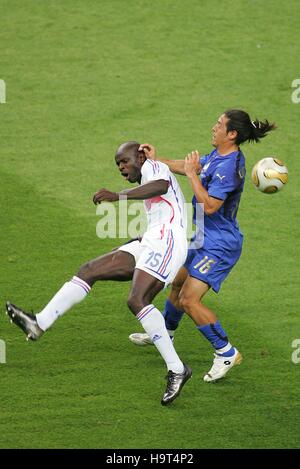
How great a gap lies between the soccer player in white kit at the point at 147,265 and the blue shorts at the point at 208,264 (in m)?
0.23

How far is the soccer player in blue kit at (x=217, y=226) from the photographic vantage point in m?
8.40

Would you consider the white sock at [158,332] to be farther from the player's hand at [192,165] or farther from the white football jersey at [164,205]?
the player's hand at [192,165]

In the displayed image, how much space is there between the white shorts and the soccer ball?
0.98 m

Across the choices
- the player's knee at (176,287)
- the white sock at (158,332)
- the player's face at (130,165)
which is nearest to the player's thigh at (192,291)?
the player's knee at (176,287)

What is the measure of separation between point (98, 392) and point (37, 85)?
7.43 metres

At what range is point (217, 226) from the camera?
28.2 feet

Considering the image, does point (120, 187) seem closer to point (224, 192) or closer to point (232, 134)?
point (232, 134)

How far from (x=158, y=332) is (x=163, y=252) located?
642mm

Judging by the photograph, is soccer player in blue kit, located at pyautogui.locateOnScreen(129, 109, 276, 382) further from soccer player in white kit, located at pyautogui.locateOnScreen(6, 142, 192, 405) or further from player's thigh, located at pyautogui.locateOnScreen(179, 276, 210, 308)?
soccer player in white kit, located at pyautogui.locateOnScreen(6, 142, 192, 405)

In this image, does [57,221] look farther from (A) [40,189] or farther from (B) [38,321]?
(B) [38,321]

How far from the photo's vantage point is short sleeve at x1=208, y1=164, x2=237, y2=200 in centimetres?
834
